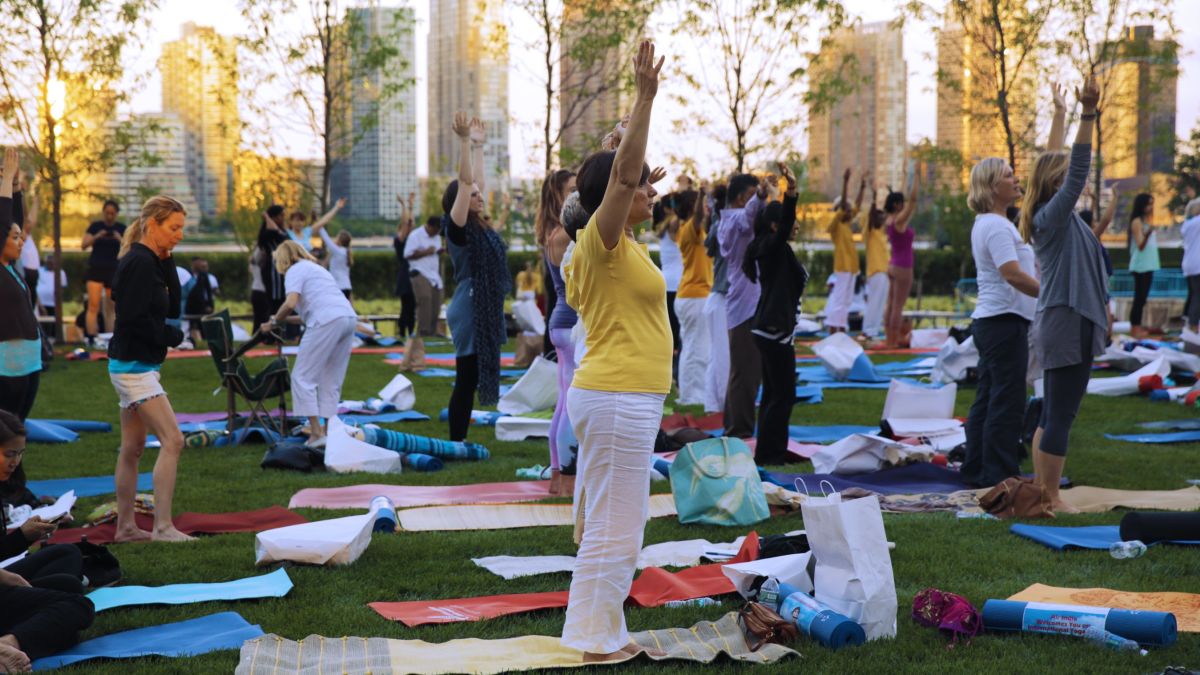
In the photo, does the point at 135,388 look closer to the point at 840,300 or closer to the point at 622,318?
the point at 622,318

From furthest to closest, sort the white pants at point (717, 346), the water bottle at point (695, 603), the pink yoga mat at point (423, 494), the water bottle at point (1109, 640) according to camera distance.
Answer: the white pants at point (717, 346)
the pink yoga mat at point (423, 494)
the water bottle at point (695, 603)
the water bottle at point (1109, 640)

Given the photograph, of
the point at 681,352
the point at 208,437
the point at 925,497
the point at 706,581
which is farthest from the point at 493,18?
the point at 706,581

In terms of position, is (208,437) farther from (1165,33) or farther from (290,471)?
(1165,33)

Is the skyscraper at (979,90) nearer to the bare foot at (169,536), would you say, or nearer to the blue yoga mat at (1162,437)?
the blue yoga mat at (1162,437)

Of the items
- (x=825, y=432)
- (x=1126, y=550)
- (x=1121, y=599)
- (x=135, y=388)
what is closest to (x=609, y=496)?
(x=1121, y=599)

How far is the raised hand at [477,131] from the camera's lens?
7.63 m

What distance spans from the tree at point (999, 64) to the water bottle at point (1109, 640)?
17.9 metres

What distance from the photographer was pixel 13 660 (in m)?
4.14

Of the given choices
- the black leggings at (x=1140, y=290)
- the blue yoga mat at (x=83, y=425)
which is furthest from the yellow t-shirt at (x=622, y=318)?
the black leggings at (x=1140, y=290)

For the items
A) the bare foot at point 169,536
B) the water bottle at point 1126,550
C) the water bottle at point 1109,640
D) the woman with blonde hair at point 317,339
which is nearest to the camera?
the water bottle at point 1109,640

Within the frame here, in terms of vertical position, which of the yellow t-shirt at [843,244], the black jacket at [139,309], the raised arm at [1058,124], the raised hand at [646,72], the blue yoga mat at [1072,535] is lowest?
the blue yoga mat at [1072,535]

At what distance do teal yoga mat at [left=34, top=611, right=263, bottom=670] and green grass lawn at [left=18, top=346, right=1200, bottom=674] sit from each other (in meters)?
0.08

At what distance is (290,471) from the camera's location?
329 inches

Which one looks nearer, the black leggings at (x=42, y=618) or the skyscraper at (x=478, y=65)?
the black leggings at (x=42, y=618)
